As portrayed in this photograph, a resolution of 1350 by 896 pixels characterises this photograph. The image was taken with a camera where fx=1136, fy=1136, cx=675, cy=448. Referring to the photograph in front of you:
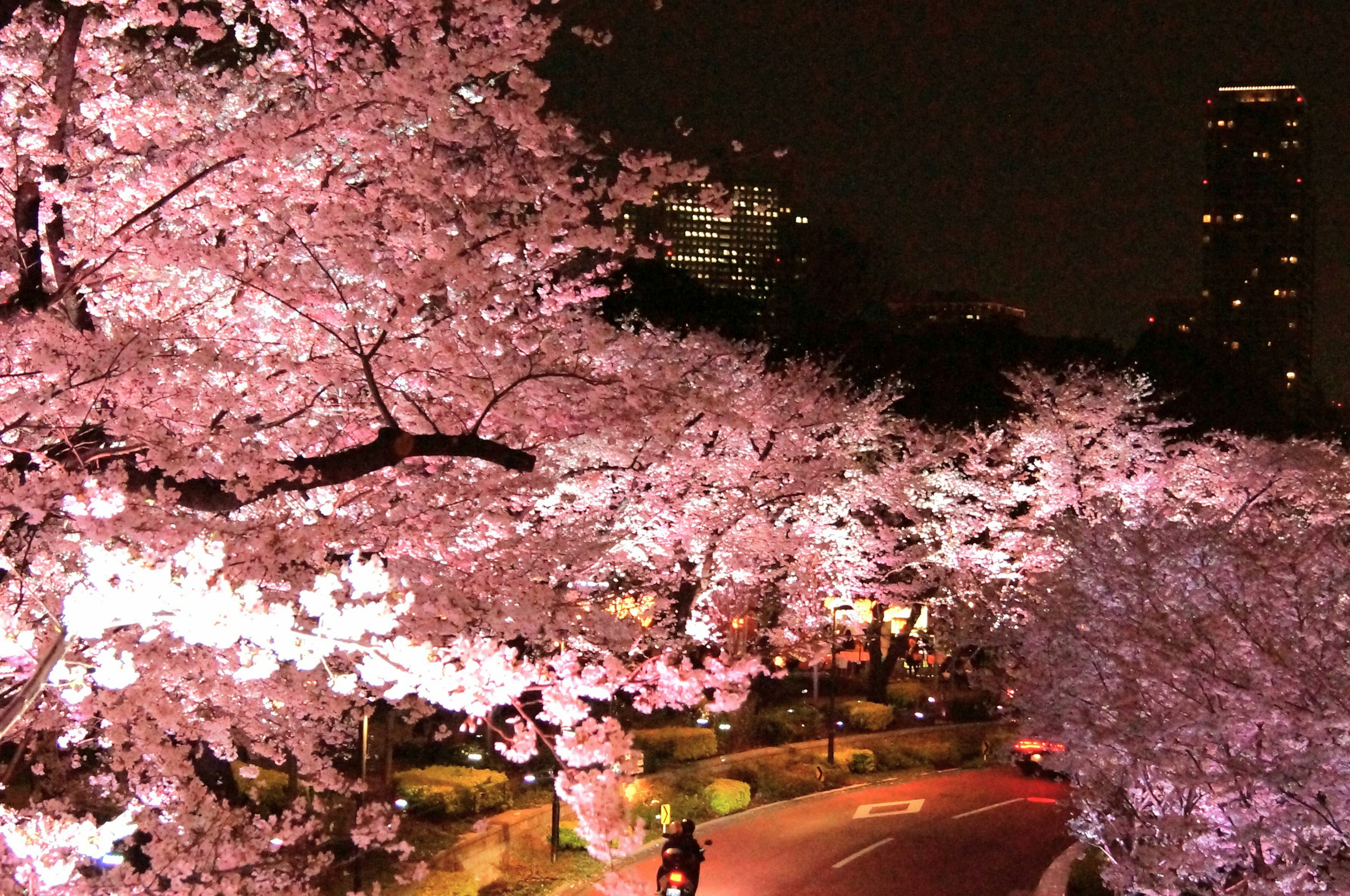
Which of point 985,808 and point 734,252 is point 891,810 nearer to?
point 985,808

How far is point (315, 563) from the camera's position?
6.56 meters

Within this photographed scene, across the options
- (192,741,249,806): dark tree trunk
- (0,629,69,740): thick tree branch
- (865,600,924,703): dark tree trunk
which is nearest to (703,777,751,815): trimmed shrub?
(192,741,249,806): dark tree trunk

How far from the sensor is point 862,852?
15914 mm

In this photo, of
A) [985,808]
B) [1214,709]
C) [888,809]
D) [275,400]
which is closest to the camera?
[275,400]

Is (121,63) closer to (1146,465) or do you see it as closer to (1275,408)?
(1146,465)

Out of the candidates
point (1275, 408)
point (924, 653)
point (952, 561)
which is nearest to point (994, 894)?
point (952, 561)

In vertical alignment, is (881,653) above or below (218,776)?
below

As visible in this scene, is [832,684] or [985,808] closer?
[985,808]

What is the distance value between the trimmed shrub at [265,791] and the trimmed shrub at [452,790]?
4.48ft

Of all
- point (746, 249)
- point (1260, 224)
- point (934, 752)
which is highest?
point (746, 249)

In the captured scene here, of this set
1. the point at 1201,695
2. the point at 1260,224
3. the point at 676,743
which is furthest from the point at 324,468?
the point at 1260,224

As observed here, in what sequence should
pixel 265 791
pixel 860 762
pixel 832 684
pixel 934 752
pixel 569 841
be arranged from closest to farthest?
1. pixel 265 791
2. pixel 569 841
3. pixel 832 684
4. pixel 860 762
5. pixel 934 752

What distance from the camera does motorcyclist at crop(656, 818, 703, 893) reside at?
1133cm

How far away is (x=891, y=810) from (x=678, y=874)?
8.45m
